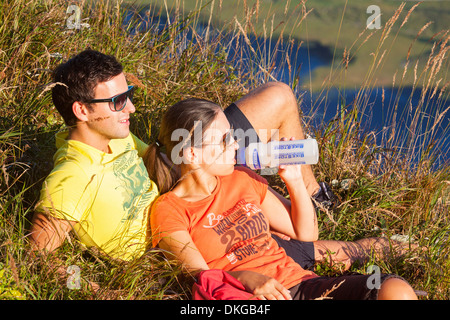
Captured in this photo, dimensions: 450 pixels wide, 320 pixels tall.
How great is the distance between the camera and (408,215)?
12.3 ft

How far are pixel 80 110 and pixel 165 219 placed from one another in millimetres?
779

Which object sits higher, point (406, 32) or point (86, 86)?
point (86, 86)

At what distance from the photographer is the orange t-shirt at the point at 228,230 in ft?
8.79

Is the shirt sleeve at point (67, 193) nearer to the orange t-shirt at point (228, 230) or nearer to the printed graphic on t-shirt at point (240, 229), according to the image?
the orange t-shirt at point (228, 230)

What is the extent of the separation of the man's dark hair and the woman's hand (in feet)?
4.28

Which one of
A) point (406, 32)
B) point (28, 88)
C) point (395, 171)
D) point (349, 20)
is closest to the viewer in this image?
point (28, 88)

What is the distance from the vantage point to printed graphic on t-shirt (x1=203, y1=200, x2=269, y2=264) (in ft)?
8.90

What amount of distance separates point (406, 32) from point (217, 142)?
8.59 meters

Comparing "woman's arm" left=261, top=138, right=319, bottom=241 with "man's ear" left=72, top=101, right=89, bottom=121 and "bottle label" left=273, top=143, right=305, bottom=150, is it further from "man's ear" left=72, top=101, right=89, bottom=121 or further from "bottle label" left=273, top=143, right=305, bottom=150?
"man's ear" left=72, top=101, right=89, bottom=121

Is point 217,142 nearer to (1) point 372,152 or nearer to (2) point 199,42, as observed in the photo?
(1) point 372,152

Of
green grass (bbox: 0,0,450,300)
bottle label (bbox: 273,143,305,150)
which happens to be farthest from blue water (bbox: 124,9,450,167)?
bottle label (bbox: 273,143,305,150)

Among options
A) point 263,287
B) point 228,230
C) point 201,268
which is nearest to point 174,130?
point 228,230
